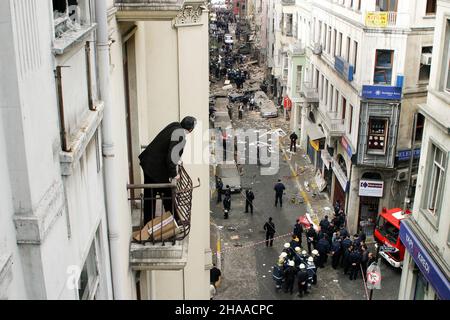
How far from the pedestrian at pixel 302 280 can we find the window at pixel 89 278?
52.2 feet

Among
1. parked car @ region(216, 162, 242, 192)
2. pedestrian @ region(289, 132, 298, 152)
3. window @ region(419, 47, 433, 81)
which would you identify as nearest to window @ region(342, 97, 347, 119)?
window @ region(419, 47, 433, 81)

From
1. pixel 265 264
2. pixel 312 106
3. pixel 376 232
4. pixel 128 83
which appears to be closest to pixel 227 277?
pixel 265 264

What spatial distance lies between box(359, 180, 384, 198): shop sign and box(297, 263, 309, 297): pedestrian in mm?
8120

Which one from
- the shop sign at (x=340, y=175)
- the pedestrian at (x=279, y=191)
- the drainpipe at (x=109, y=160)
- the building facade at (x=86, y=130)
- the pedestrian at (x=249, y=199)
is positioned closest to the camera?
the building facade at (x=86, y=130)

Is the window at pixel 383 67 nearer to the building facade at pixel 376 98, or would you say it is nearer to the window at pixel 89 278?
the building facade at pixel 376 98

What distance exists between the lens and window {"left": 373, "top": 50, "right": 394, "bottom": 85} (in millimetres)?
26922

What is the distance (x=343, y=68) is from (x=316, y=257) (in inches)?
443

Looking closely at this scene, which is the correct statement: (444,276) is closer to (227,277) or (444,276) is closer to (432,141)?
(432,141)

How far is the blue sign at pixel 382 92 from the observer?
1051 inches

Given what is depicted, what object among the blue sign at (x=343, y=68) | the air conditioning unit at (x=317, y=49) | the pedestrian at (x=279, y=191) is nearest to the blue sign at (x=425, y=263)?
the blue sign at (x=343, y=68)

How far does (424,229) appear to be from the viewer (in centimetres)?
1579

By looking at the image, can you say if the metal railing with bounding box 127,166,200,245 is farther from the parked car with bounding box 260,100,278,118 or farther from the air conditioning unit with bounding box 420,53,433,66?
the parked car with bounding box 260,100,278,118

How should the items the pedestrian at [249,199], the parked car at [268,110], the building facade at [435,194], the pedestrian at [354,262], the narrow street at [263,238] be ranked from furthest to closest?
the parked car at [268,110] → the pedestrian at [249,199] → the pedestrian at [354,262] → the narrow street at [263,238] → the building facade at [435,194]

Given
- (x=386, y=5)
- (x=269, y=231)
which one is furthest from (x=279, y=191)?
(x=386, y=5)
